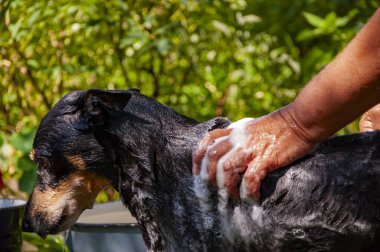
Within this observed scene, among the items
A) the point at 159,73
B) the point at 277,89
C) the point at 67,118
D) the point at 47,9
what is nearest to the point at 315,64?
the point at 277,89

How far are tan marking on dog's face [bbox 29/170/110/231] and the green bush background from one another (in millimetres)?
1895

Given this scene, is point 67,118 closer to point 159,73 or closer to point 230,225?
point 230,225

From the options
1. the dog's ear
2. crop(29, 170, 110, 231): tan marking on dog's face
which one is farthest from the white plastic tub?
the dog's ear

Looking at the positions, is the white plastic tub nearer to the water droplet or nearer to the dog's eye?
the dog's eye

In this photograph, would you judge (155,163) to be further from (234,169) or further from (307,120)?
(307,120)

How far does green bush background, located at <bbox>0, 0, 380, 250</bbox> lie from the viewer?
4.30 metres

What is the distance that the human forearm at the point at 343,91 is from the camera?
1.74 meters

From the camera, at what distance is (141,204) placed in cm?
208

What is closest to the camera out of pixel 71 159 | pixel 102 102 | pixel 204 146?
pixel 204 146

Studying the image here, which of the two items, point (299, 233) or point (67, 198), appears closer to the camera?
point (299, 233)

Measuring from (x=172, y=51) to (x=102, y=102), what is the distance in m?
2.53

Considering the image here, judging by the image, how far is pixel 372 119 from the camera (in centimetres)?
266

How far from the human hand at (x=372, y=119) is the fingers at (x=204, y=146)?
0.82m

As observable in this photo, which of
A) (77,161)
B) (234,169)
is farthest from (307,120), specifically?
(77,161)
